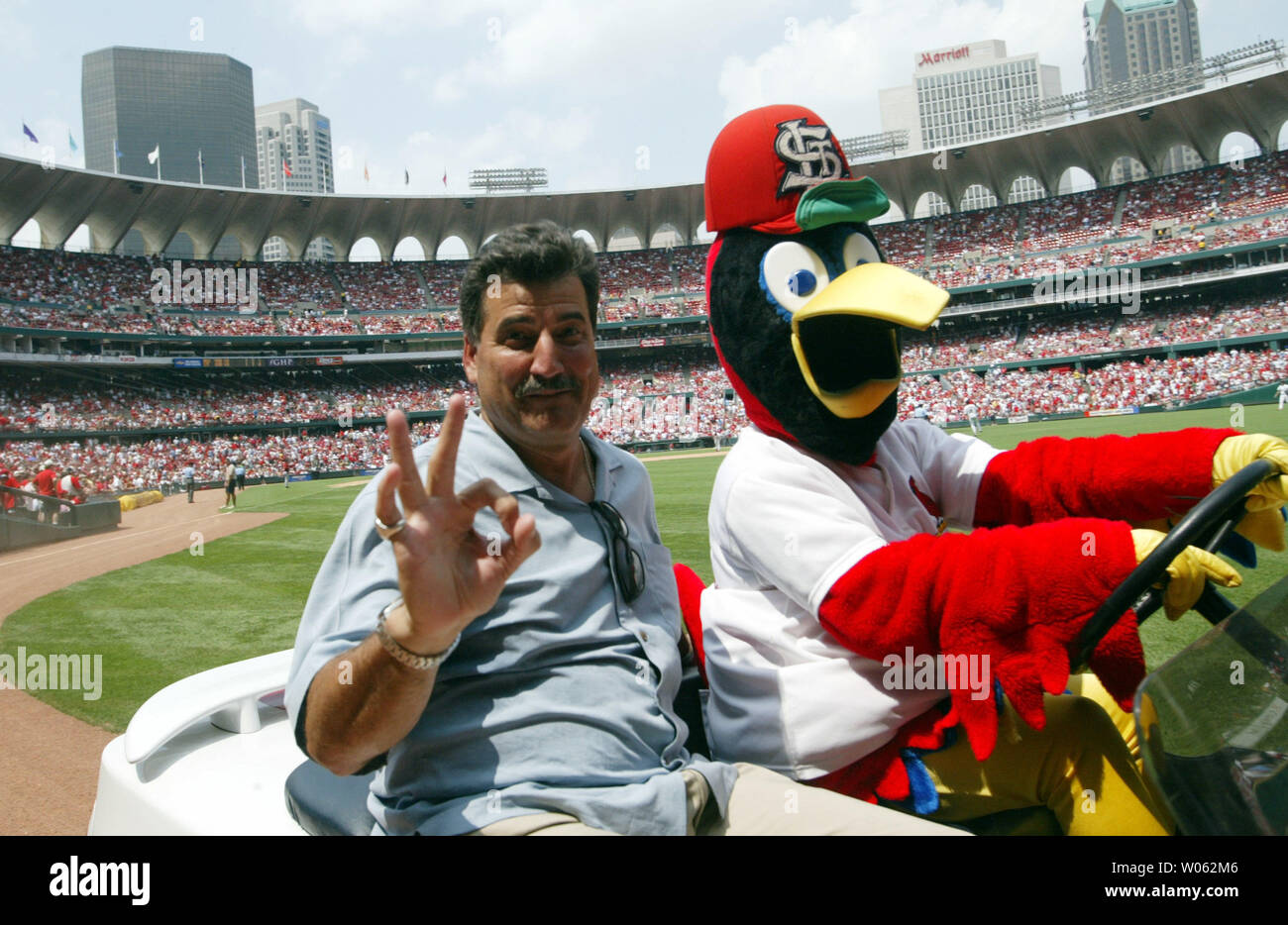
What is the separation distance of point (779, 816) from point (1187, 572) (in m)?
0.87

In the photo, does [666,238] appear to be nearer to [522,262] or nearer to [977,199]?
[977,199]

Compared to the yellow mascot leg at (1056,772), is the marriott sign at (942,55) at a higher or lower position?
higher

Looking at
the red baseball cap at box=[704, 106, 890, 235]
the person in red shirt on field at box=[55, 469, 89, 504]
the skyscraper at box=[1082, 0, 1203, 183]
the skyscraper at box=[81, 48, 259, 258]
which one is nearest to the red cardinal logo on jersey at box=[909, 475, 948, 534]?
the red baseball cap at box=[704, 106, 890, 235]

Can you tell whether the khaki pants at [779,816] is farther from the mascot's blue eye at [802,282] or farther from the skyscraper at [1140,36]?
the skyscraper at [1140,36]

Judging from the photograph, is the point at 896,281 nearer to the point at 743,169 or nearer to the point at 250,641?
the point at 743,169

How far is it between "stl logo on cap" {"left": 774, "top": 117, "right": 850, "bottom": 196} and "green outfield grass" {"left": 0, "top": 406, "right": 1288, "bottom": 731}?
3.24m

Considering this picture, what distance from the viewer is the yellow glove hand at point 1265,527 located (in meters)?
1.77

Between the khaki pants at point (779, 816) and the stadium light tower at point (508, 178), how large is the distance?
48.9 m

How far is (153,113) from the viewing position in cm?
9025

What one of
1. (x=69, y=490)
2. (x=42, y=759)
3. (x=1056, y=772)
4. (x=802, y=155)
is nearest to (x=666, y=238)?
(x=69, y=490)

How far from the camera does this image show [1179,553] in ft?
4.65

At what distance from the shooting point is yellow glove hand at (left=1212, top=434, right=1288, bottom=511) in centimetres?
168

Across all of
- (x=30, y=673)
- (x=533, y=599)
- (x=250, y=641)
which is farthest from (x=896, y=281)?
(x=30, y=673)

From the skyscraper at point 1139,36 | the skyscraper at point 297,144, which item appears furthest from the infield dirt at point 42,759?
the skyscraper at point 1139,36
